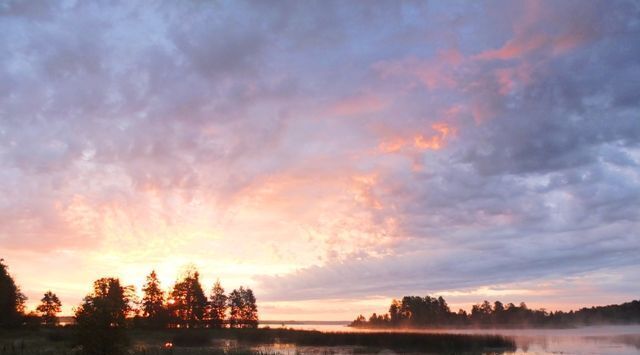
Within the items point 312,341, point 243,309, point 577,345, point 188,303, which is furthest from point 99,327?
point 243,309

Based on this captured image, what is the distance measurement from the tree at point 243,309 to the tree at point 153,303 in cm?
2664

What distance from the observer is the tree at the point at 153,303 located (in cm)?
11200

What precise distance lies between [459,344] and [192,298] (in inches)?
2919

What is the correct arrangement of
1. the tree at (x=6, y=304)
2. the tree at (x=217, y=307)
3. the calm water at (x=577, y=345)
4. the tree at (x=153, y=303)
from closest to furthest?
1. the calm water at (x=577, y=345)
2. the tree at (x=6, y=304)
3. the tree at (x=153, y=303)
4. the tree at (x=217, y=307)

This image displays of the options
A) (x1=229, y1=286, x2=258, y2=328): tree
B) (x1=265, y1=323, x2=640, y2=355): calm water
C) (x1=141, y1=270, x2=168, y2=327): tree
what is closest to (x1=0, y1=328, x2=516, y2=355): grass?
(x1=265, y1=323, x2=640, y2=355): calm water

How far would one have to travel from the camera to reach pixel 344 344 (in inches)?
3216

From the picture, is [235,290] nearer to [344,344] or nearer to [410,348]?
[344,344]

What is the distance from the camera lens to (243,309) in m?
147

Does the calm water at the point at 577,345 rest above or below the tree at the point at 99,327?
below

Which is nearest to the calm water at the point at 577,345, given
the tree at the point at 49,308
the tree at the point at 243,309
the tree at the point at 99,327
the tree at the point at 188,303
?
the tree at the point at 99,327

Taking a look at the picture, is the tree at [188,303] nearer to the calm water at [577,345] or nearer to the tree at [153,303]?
the tree at [153,303]

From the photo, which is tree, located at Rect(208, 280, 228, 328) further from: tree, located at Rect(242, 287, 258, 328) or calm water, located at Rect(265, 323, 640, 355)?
calm water, located at Rect(265, 323, 640, 355)

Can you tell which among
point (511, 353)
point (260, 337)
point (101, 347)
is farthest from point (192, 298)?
point (101, 347)

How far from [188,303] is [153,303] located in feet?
31.6
